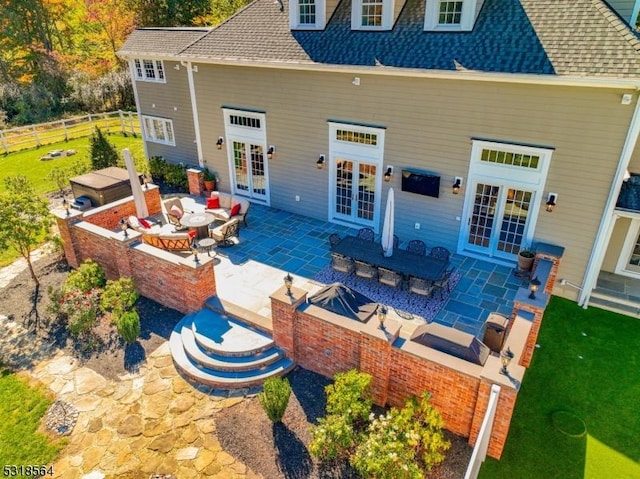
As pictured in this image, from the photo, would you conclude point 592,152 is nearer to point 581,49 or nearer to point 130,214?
point 581,49

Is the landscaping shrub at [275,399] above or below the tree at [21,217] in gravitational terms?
below

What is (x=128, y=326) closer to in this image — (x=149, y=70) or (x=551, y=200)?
(x=551, y=200)

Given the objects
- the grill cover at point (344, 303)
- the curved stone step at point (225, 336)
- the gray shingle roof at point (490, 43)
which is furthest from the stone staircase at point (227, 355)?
the gray shingle roof at point (490, 43)

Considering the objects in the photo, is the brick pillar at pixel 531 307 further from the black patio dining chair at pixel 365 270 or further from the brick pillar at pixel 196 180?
the brick pillar at pixel 196 180

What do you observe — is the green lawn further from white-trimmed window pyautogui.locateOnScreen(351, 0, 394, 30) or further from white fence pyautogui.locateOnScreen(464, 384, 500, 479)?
white fence pyautogui.locateOnScreen(464, 384, 500, 479)

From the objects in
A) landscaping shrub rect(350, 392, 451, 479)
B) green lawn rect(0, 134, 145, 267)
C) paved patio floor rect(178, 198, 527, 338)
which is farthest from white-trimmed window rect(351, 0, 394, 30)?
green lawn rect(0, 134, 145, 267)

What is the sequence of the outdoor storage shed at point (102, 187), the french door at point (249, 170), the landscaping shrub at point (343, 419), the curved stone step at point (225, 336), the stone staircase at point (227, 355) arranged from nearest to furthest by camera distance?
the landscaping shrub at point (343, 419) → the stone staircase at point (227, 355) → the curved stone step at point (225, 336) → the outdoor storage shed at point (102, 187) → the french door at point (249, 170)

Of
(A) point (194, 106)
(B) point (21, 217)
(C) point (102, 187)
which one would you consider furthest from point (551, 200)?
(C) point (102, 187)
